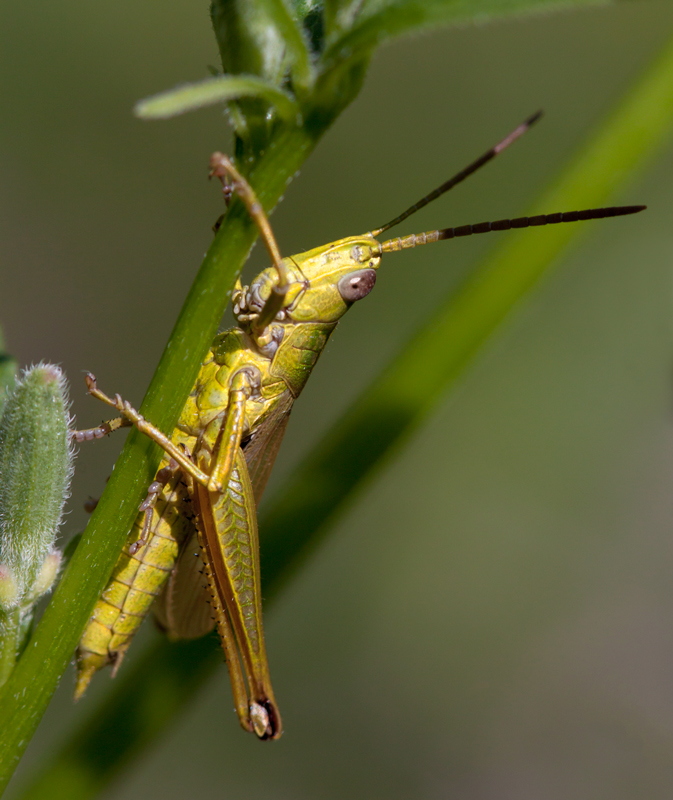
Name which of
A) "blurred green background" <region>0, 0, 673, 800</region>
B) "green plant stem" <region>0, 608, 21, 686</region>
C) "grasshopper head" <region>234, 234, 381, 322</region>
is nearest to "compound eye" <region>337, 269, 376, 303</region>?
"grasshopper head" <region>234, 234, 381, 322</region>

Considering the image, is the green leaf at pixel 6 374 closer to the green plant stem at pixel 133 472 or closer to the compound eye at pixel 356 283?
the green plant stem at pixel 133 472

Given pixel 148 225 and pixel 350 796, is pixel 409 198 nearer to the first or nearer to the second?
pixel 148 225

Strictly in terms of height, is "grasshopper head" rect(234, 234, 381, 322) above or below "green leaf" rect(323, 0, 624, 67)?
below

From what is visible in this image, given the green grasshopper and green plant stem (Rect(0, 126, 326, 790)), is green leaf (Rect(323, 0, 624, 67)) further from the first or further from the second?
the green grasshopper

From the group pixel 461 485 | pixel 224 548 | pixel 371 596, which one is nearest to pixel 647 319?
pixel 461 485

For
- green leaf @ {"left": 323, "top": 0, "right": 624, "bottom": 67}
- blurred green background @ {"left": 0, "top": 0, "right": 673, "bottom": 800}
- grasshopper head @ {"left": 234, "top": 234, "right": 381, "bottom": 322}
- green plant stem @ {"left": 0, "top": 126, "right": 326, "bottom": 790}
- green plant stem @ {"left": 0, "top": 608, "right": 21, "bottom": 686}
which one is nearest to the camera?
green leaf @ {"left": 323, "top": 0, "right": 624, "bottom": 67}

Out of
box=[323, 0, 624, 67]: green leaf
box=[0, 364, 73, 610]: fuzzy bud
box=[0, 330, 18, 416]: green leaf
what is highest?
box=[323, 0, 624, 67]: green leaf

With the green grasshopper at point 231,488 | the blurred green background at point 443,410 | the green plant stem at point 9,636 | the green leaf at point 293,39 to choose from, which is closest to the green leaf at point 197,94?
the green leaf at point 293,39
